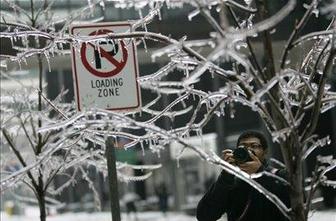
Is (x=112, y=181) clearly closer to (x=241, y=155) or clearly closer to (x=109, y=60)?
(x=109, y=60)

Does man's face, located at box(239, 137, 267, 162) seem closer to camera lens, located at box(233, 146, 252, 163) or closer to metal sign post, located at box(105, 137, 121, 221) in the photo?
camera lens, located at box(233, 146, 252, 163)

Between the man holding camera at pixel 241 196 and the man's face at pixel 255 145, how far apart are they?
0.04 m

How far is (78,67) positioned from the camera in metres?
5.16

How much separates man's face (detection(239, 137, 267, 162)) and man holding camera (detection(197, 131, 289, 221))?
0.04m

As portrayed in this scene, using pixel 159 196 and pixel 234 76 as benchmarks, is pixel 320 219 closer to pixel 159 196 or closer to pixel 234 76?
A: pixel 159 196

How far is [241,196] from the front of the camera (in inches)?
183

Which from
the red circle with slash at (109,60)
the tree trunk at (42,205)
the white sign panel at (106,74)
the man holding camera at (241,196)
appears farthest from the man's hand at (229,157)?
the tree trunk at (42,205)

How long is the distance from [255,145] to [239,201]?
1.35ft

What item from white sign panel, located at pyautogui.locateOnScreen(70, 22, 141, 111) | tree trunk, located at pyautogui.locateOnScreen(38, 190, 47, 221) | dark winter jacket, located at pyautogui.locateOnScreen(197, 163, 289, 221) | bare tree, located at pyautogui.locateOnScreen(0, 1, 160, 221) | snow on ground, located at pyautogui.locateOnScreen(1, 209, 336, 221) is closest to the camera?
dark winter jacket, located at pyautogui.locateOnScreen(197, 163, 289, 221)

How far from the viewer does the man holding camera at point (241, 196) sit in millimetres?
4500

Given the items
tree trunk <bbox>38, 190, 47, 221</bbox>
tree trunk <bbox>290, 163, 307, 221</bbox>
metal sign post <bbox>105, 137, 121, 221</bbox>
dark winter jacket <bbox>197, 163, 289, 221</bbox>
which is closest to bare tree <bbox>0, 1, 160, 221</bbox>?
tree trunk <bbox>38, 190, 47, 221</bbox>

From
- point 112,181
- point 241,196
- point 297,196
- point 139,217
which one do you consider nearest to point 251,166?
point 241,196

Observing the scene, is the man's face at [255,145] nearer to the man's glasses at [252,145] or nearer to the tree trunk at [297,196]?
the man's glasses at [252,145]

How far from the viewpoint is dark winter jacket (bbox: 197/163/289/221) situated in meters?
4.46
